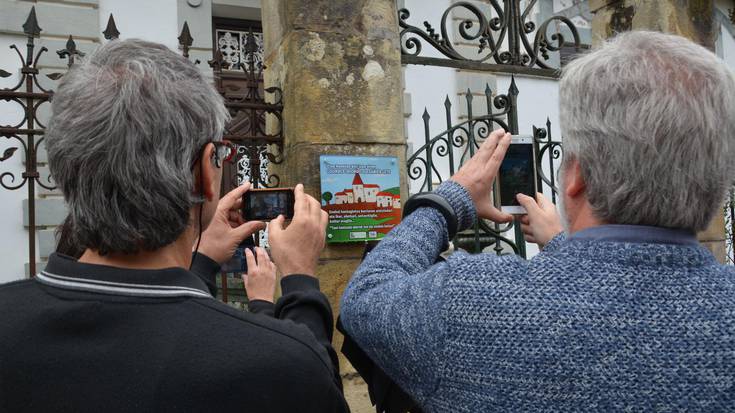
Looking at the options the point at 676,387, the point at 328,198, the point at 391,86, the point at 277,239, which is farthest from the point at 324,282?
the point at 676,387

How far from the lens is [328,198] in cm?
280

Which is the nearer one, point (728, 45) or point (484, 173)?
point (484, 173)

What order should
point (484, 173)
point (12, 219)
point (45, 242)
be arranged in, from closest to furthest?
point (484, 173)
point (12, 219)
point (45, 242)

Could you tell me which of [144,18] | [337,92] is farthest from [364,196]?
[144,18]

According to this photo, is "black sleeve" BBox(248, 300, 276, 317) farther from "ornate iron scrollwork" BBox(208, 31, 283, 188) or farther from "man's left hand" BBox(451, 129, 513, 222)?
"ornate iron scrollwork" BBox(208, 31, 283, 188)

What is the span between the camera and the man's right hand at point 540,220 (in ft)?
5.39

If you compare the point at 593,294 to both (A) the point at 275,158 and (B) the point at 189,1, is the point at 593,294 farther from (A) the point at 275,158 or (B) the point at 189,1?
(B) the point at 189,1

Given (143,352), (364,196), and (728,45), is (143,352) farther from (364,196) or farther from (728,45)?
(728,45)

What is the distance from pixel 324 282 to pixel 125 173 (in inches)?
69.8

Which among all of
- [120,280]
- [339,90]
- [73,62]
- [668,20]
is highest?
[668,20]

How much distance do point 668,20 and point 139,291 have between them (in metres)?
3.66

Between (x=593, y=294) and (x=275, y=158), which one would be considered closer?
(x=593, y=294)

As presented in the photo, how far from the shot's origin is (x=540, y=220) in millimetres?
1686

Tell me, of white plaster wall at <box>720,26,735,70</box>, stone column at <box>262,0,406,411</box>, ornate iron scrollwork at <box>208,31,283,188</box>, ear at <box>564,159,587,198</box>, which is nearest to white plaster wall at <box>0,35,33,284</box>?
ornate iron scrollwork at <box>208,31,283,188</box>
